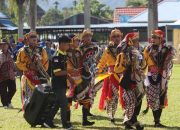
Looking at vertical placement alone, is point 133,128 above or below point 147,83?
below

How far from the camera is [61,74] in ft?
32.9

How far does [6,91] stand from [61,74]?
5280 millimetres

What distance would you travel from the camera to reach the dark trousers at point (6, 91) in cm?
1493

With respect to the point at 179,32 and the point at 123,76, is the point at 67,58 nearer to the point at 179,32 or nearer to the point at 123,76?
the point at 123,76

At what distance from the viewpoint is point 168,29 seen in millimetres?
37406

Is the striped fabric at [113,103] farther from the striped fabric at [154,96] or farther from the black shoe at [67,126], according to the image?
the black shoe at [67,126]

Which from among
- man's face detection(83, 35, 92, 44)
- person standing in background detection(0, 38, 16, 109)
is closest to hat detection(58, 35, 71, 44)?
man's face detection(83, 35, 92, 44)

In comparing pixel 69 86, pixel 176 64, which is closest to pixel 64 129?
pixel 69 86

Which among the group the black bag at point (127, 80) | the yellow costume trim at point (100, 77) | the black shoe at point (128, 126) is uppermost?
the black bag at point (127, 80)

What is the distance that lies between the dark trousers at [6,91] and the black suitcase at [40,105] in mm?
4017

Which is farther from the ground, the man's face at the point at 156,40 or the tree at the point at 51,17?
the tree at the point at 51,17

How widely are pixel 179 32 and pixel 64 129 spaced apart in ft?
90.4

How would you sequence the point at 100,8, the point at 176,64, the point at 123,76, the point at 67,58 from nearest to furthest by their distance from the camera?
the point at 123,76 → the point at 67,58 → the point at 176,64 → the point at 100,8

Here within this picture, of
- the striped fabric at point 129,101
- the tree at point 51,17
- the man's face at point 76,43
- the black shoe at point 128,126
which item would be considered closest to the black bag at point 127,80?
the striped fabric at point 129,101
